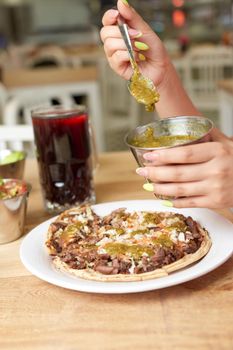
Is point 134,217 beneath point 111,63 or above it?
beneath

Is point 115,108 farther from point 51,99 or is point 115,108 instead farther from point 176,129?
point 176,129

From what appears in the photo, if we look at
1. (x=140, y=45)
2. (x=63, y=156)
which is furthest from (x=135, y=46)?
(x=63, y=156)

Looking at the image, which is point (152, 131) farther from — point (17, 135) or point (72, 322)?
point (17, 135)

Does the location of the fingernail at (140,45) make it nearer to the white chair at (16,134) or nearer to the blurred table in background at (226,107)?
the white chair at (16,134)

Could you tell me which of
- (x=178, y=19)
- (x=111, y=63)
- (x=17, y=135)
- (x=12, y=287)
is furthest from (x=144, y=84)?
(x=178, y=19)

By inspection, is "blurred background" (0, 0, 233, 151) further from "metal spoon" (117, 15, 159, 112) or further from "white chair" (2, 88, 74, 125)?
"metal spoon" (117, 15, 159, 112)

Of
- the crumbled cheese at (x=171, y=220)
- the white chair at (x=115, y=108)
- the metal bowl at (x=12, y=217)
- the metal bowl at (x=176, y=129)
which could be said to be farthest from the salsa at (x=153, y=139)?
the white chair at (x=115, y=108)
